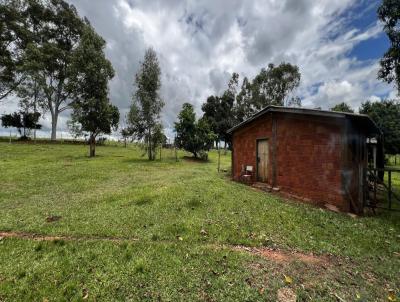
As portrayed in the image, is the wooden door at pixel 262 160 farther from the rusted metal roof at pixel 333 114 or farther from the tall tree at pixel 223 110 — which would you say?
the tall tree at pixel 223 110

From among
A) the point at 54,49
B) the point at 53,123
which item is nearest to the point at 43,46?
the point at 54,49

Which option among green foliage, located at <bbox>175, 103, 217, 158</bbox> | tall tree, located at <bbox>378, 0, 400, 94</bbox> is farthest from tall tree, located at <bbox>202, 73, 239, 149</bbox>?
tall tree, located at <bbox>378, 0, 400, 94</bbox>

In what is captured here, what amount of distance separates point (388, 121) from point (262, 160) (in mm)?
33538

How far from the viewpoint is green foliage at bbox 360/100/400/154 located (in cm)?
3538

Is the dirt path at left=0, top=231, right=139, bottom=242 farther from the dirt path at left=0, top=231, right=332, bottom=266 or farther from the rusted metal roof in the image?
the rusted metal roof

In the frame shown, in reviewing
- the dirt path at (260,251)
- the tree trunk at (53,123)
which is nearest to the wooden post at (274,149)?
the dirt path at (260,251)

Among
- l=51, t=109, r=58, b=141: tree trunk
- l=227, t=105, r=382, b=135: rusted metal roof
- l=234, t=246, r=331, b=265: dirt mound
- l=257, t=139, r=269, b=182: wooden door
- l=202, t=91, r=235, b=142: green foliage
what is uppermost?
l=202, t=91, r=235, b=142: green foliage

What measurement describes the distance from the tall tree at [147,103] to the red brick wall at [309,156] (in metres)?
15.9

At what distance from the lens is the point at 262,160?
14078 millimetres

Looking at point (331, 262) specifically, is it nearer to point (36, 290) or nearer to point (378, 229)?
point (378, 229)

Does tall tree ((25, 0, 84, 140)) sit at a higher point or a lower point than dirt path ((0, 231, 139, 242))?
higher

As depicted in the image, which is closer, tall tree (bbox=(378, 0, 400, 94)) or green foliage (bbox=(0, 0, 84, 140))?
tall tree (bbox=(378, 0, 400, 94))

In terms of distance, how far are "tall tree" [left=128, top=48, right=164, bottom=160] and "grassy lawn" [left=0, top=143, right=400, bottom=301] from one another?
16683 mm

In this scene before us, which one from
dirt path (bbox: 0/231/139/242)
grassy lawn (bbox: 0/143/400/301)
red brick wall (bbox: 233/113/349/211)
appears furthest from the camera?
red brick wall (bbox: 233/113/349/211)
